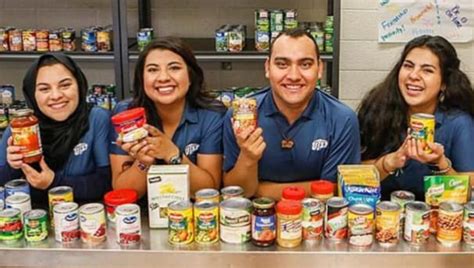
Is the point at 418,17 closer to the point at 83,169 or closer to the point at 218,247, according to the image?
the point at 83,169

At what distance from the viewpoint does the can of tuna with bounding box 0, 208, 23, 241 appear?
1451mm

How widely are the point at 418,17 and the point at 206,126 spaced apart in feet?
6.39

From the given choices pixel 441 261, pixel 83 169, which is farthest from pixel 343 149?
pixel 83 169

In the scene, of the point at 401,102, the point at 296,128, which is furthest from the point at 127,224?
the point at 401,102

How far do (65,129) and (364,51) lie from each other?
2092mm

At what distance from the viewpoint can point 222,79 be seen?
3.71m

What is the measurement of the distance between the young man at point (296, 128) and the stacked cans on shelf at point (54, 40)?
1474 mm

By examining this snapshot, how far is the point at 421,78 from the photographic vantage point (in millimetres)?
2102

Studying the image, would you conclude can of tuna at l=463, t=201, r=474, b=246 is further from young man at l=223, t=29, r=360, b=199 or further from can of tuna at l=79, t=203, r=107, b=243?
can of tuna at l=79, t=203, r=107, b=243

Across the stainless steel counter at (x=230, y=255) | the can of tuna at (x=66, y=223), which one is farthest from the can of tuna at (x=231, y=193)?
the can of tuna at (x=66, y=223)

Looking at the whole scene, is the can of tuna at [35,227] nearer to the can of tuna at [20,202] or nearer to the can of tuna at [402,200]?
the can of tuna at [20,202]

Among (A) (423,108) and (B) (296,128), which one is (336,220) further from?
(A) (423,108)

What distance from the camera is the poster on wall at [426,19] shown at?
135 inches

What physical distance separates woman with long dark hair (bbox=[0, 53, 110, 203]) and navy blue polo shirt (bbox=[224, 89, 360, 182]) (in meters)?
0.42
